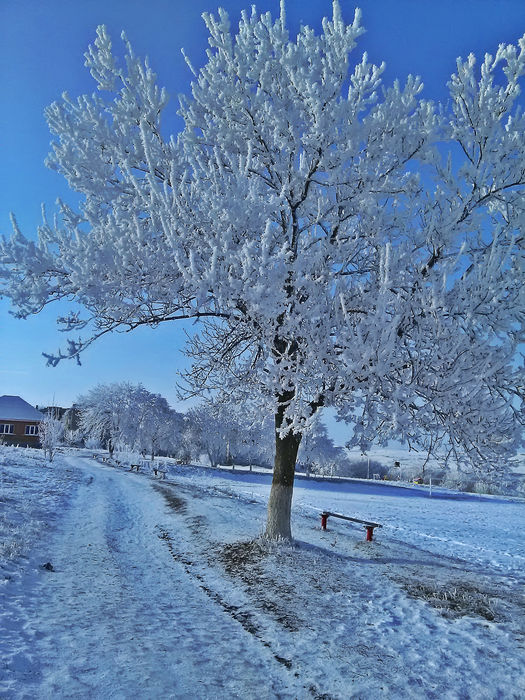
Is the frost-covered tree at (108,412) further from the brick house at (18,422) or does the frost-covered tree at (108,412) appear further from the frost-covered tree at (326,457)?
the frost-covered tree at (326,457)

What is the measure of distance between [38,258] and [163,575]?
610 centimetres

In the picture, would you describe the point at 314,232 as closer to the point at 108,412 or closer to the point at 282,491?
the point at 282,491

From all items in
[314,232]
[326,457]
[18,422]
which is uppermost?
[314,232]

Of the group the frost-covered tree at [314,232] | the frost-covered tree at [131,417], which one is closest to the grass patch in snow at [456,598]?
the frost-covered tree at [314,232]

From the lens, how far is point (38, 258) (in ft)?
24.7

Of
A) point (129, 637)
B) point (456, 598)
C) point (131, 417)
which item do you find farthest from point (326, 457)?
point (129, 637)

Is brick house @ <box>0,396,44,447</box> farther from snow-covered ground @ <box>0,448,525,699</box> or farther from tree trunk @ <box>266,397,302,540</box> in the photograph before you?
tree trunk @ <box>266,397,302,540</box>

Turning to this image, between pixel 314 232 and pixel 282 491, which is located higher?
pixel 314 232

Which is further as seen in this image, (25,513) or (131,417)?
(131,417)

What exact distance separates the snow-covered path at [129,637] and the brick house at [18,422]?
6124 centimetres

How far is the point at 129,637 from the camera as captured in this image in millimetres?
4812

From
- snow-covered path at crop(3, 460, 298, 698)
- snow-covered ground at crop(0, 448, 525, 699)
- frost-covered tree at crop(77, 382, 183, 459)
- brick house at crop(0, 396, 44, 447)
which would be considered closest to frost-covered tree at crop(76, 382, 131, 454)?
frost-covered tree at crop(77, 382, 183, 459)

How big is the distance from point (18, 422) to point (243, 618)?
66798mm

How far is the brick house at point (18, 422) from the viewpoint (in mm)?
61562
